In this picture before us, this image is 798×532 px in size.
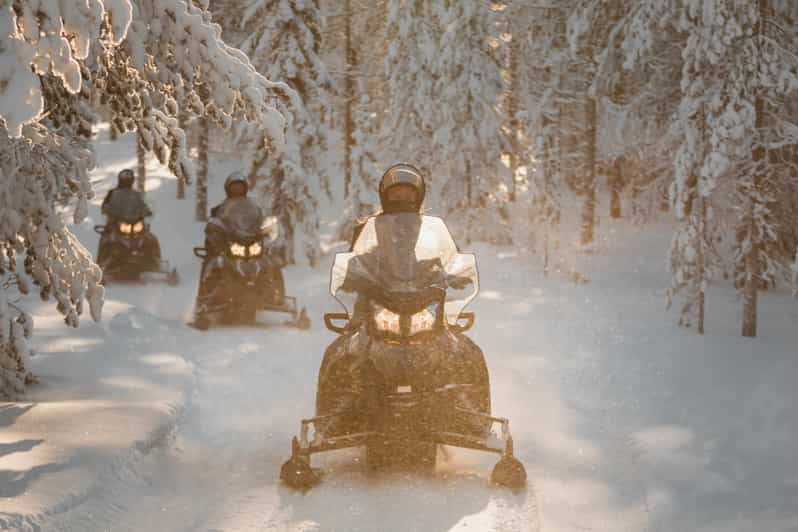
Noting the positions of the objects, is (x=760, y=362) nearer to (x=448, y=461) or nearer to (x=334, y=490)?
(x=448, y=461)

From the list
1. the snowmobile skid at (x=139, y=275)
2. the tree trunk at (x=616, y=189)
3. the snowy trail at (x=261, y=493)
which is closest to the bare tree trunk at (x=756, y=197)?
the snowy trail at (x=261, y=493)

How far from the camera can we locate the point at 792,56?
486 inches

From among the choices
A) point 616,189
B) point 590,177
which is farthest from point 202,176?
point 616,189

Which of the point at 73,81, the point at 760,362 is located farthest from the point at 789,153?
the point at 73,81

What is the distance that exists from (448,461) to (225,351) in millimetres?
5772

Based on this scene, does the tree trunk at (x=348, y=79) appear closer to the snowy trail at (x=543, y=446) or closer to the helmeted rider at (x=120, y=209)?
the helmeted rider at (x=120, y=209)

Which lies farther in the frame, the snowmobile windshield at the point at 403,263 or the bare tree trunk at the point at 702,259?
the bare tree trunk at the point at 702,259

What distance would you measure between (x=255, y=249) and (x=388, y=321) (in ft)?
26.8

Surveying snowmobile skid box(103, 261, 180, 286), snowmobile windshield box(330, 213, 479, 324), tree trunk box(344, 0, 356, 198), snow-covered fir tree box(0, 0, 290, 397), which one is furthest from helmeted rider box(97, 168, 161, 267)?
snowmobile windshield box(330, 213, 479, 324)

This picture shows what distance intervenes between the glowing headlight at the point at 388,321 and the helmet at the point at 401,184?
47.6 inches

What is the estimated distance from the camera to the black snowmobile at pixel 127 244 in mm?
19203

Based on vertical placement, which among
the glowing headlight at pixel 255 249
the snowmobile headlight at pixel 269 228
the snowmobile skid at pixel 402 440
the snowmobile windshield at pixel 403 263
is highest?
the snowmobile windshield at pixel 403 263

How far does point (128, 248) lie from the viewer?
1928 cm

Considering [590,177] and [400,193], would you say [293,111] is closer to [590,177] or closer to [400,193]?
[590,177]
